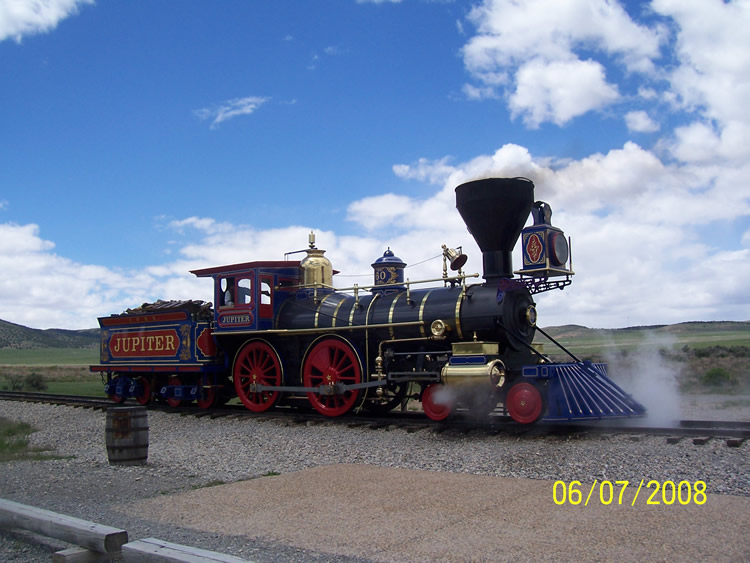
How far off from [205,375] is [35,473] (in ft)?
24.2

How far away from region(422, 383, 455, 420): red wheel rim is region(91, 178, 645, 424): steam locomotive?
0.9 inches

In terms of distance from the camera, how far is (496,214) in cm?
1118

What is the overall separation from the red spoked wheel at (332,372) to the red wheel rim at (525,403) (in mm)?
3307

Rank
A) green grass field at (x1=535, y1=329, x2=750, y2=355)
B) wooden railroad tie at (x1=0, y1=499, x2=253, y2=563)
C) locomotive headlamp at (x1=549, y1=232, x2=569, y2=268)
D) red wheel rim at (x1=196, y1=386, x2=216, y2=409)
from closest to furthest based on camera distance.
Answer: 1. wooden railroad tie at (x1=0, y1=499, x2=253, y2=563)
2. locomotive headlamp at (x1=549, y1=232, x2=569, y2=268)
3. green grass field at (x1=535, y1=329, x2=750, y2=355)
4. red wheel rim at (x1=196, y1=386, x2=216, y2=409)

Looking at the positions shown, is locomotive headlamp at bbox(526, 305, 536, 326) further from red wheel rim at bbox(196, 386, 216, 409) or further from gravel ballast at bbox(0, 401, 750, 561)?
red wheel rim at bbox(196, 386, 216, 409)

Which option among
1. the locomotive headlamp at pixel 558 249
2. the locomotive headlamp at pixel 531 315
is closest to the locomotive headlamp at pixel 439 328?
the locomotive headlamp at pixel 531 315

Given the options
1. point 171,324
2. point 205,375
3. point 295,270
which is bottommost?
point 205,375

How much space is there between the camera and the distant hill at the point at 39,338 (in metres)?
109

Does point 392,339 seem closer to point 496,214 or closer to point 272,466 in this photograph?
point 496,214

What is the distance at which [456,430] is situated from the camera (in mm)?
10508

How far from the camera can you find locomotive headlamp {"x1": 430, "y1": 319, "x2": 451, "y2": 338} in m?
11.3

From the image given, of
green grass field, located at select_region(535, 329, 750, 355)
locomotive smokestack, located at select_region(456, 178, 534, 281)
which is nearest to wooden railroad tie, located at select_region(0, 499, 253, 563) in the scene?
locomotive smokestack, located at select_region(456, 178, 534, 281)

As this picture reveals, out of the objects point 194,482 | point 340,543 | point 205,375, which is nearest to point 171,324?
point 205,375

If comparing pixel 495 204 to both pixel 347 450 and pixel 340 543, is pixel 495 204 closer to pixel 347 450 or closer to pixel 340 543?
pixel 347 450
